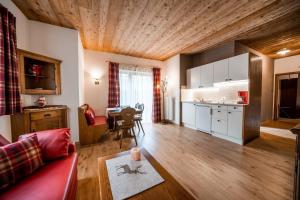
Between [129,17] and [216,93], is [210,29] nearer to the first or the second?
[129,17]

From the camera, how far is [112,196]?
3.01ft

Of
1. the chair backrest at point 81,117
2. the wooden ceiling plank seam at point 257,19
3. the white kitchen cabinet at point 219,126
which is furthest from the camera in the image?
the white kitchen cabinet at point 219,126

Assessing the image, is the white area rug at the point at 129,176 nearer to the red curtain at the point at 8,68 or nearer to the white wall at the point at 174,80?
the red curtain at the point at 8,68

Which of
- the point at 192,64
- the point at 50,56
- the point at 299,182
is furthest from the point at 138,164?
the point at 192,64

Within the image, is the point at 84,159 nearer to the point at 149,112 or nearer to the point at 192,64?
the point at 149,112

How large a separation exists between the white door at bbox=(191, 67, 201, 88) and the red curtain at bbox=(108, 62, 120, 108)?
2661 mm

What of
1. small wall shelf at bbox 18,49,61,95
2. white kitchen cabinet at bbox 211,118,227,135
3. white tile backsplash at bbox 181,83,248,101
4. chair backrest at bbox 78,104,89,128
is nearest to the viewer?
small wall shelf at bbox 18,49,61,95

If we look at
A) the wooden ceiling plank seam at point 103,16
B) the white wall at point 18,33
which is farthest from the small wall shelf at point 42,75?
the wooden ceiling plank seam at point 103,16

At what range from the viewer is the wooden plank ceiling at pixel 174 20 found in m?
2.04

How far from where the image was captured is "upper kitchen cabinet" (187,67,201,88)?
4.23 m

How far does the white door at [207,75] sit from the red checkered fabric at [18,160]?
4074 millimetres

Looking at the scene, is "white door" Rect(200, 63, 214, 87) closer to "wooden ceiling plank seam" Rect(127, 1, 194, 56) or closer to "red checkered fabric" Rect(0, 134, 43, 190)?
"wooden ceiling plank seam" Rect(127, 1, 194, 56)

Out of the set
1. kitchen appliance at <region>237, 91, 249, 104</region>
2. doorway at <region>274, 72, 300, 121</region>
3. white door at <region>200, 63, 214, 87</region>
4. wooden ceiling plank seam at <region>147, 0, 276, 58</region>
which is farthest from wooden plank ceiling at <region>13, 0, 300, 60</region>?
doorway at <region>274, 72, 300, 121</region>

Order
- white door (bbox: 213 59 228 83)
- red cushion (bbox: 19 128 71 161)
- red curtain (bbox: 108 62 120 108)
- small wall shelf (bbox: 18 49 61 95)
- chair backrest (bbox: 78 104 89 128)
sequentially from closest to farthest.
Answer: red cushion (bbox: 19 128 71 161)
small wall shelf (bbox: 18 49 61 95)
chair backrest (bbox: 78 104 89 128)
white door (bbox: 213 59 228 83)
red curtain (bbox: 108 62 120 108)
